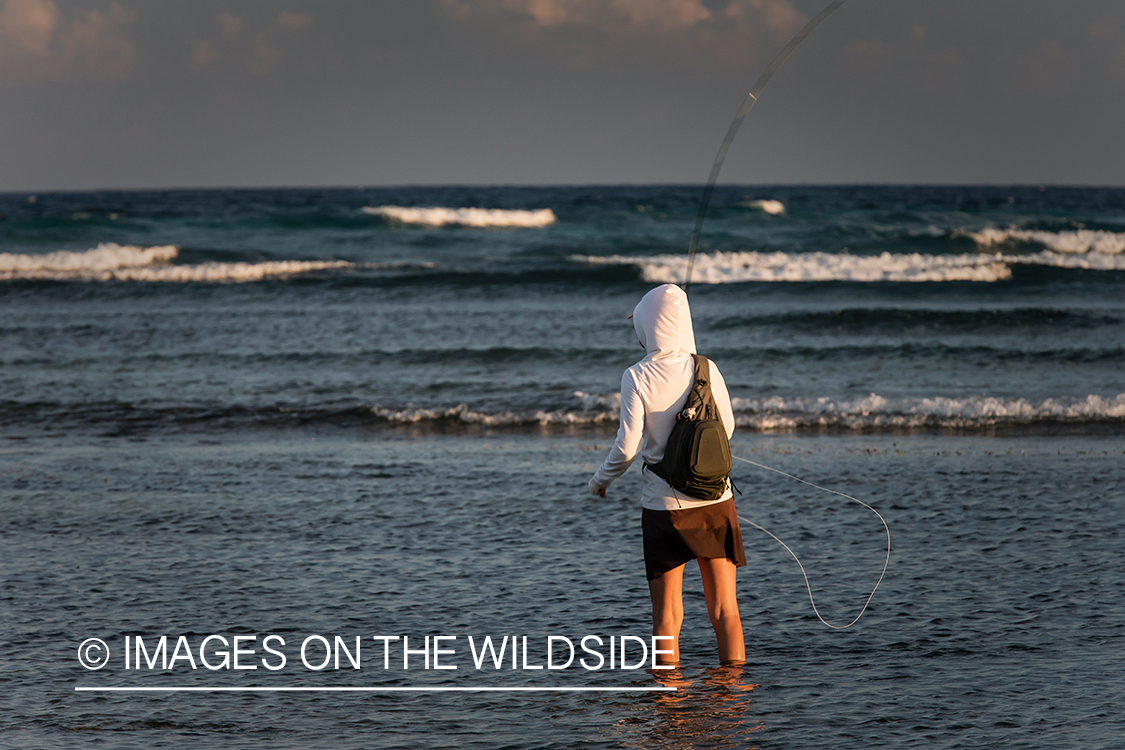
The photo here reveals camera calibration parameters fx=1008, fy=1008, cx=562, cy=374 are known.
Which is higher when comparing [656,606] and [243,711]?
[656,606]

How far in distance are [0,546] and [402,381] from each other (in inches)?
238

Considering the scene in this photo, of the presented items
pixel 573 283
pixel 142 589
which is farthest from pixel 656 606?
pixel 573 283

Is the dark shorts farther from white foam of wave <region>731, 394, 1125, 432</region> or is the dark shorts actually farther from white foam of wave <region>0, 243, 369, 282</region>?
white foam of wave <region>0, 243, 369, 282</region>

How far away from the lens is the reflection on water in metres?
3.66

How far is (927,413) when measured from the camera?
9.73 metres

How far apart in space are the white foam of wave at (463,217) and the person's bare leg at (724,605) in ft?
97.3

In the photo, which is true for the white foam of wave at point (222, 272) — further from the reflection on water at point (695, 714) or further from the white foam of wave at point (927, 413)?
the reflection on water at point (695, 714)

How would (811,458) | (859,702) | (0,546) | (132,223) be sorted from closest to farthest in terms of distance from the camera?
(859,702)
(0,546)
(811,458)
(132,223)

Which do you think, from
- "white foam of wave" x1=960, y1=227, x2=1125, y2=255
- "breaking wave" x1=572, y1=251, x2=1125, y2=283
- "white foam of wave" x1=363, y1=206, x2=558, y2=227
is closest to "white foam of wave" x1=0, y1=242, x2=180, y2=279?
"white foam of wave" x1=363, y1=206, x2=558, y2=227

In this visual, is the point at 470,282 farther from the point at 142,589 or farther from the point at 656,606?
the point at 656,606

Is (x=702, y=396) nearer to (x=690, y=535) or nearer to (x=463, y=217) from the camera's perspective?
(x=690, y=535)

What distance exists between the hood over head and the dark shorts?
64cm

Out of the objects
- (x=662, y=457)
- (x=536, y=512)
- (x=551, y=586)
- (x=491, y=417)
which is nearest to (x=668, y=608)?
(x=662, y=457)

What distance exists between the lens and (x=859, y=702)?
4.00m
